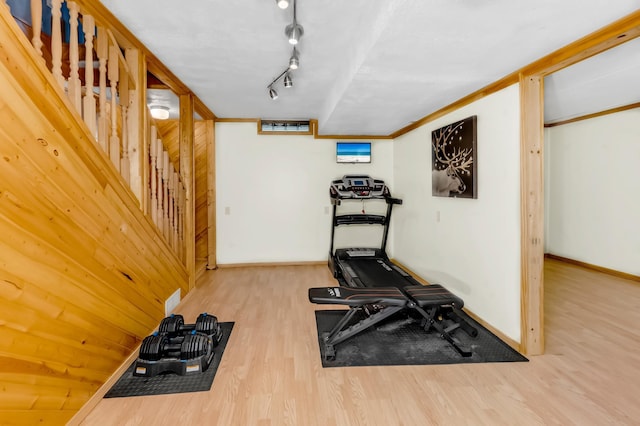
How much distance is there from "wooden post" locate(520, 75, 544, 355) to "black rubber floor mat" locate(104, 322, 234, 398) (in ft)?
8.21

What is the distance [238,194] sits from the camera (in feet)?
17.5

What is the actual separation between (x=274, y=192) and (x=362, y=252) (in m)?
1.83

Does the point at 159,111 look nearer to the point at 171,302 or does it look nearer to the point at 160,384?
the point at 171,302

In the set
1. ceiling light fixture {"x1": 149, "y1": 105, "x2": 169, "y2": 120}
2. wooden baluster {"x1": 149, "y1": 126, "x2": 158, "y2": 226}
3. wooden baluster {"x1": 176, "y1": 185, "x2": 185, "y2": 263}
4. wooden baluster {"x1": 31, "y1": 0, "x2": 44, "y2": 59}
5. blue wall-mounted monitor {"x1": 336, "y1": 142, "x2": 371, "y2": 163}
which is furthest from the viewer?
blue wall-mounted monitor {"x1": 336, "y1": 142, "x2": 371, "y2": 163}

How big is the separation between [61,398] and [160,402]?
0.53 m

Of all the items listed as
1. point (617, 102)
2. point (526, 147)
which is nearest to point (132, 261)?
point (526, 147)

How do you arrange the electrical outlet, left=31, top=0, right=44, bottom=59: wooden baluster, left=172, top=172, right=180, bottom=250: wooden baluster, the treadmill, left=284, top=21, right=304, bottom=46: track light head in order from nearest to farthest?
left=31, top=0, right=44, bottom=59: wooden baluster < left=284, top=21, right=304, bottom=46: track light head < the electrical outlet < left=172, top=172, right=180, bottom=250: wooden baluster < the treadmill

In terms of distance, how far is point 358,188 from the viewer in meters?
4.88

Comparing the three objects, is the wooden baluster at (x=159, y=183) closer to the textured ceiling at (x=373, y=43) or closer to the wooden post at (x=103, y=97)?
the textured ceiling at (x=373, y=43)

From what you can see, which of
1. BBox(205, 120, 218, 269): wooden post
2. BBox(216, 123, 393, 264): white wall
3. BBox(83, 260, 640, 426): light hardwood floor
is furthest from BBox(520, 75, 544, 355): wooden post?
BBox(205, 120, 218, 269): wooden post

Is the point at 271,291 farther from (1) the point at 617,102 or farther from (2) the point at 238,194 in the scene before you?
(1) the point at 617,102

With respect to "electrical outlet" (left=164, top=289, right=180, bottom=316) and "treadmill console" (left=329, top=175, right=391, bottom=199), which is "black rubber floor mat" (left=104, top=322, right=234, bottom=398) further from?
"treadmill console" (left=329, top=175, right=391, bottom=199)

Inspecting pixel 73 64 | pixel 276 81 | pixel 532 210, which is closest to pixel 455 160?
pixel 532 210

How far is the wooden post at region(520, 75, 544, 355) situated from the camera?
8.04 feet
